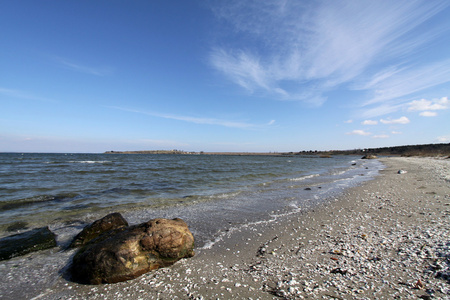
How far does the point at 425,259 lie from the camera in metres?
5.10

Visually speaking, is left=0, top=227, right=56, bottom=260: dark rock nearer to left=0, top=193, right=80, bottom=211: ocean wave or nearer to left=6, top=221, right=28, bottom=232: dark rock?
left=6, top=221, right=28, bottom=232: dark rock

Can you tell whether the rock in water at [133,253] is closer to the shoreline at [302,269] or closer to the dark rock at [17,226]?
the shoreline at [302,269]

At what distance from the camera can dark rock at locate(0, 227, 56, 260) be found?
6.33 m

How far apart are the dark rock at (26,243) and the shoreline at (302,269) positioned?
502 mm

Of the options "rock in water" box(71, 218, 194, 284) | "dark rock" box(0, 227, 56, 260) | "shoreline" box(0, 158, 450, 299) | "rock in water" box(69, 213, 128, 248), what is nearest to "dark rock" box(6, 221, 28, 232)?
"dark rock" box(0, 227, 56, 260)

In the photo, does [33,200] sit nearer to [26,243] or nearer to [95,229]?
[26,243]

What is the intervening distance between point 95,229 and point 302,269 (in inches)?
265

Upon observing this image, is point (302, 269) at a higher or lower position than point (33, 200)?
higher

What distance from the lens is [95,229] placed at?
7289 millimetres

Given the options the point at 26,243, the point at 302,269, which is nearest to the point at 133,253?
the point at 302,269

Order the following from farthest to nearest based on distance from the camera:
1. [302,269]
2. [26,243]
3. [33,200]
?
[33,200] < [26,243] < [302,269]

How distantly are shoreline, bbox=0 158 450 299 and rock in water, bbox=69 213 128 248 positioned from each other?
116cm

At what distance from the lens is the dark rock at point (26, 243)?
6.33 metres

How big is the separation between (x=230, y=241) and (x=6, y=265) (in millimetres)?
6277
